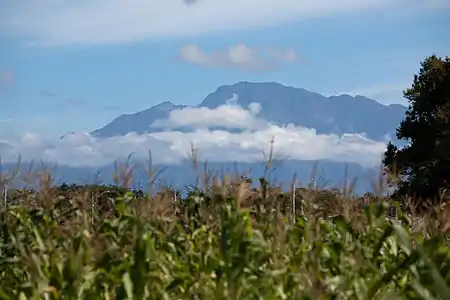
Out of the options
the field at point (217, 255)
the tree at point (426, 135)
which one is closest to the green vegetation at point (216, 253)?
the field at point (217, 255)

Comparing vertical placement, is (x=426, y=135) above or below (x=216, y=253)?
above

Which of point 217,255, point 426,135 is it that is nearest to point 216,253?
point 217,255

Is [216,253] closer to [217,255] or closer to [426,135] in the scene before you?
[217,255]

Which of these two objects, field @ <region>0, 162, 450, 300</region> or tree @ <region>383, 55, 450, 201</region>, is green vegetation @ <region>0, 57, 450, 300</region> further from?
tree @ <region>383, 55, 450, 201</region>

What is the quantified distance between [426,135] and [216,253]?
25.9 metres

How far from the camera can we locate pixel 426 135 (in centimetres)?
2936

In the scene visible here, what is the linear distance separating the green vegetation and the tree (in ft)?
71.3

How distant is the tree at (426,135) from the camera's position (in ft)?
88.6

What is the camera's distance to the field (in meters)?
3.62

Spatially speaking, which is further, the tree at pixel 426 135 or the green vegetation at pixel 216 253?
the tree at pixel 426 135

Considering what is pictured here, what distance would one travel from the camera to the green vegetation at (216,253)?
3619 millimetres

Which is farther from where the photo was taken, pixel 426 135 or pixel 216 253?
pixel 426 135

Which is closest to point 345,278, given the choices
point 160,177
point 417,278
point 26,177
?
point 417,278

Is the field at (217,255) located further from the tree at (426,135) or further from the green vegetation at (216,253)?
the tree at (426,135)
